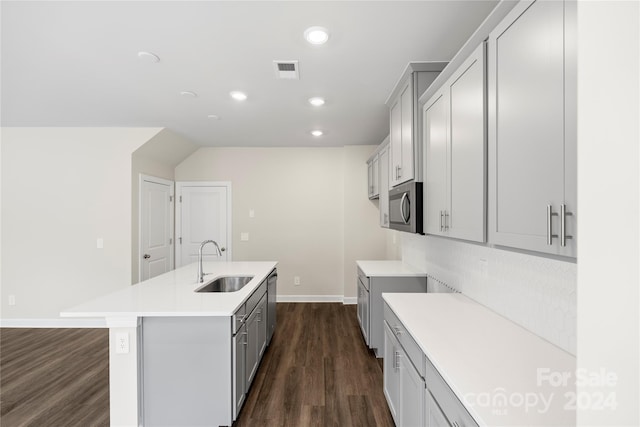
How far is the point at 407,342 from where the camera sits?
5.55 feet

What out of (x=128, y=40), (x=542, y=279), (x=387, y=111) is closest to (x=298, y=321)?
(x=387, y=111)

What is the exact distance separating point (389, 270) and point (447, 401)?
206 cm

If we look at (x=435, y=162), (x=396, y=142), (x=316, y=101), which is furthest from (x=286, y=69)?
(x=435, y=162)

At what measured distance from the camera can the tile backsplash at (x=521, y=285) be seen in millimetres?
1341

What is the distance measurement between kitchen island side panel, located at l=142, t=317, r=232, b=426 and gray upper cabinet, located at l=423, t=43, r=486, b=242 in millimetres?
1529

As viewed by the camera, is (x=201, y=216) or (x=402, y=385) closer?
(x=402, y=385)

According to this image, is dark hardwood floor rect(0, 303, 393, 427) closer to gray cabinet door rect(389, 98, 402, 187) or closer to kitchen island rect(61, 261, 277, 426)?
kitchen island rect(61, 261, 277, 426)

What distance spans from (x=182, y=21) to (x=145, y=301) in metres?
1.81

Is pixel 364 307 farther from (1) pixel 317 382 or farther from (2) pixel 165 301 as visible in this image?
(2) pixel 165 301

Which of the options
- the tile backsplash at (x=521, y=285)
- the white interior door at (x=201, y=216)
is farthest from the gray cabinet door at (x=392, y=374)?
the white interior door at (x=201, y=216)

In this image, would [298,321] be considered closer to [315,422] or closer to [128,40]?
[315,422]

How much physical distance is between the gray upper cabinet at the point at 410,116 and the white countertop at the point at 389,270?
954 millimetres

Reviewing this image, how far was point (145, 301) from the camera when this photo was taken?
6.79ft

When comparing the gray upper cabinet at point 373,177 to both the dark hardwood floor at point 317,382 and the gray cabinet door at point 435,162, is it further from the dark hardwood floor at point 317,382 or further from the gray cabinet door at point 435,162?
the gray cabinet door at point 435,162
